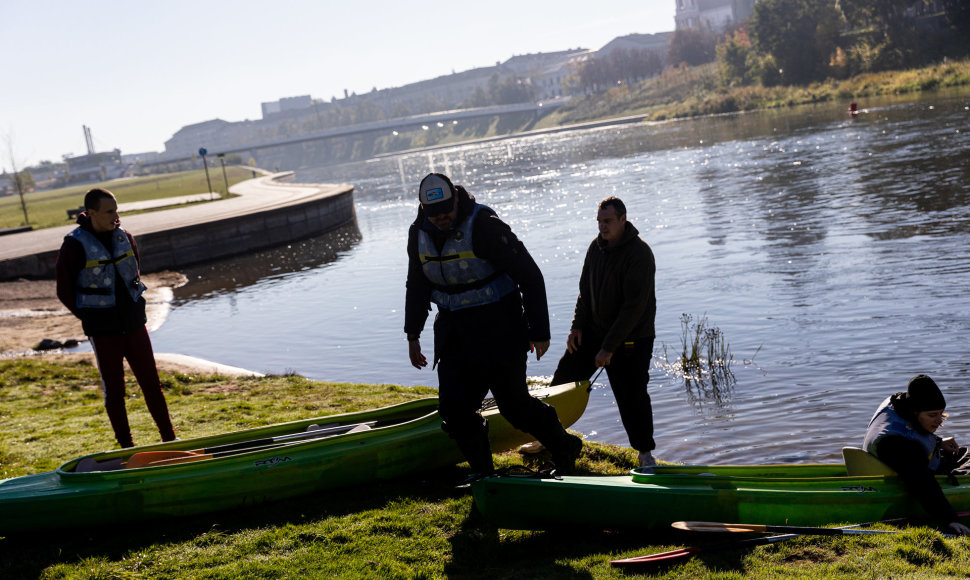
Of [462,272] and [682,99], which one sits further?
[682,99]

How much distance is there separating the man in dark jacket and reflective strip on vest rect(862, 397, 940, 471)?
6.66 feet

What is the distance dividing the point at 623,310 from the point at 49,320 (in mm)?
15736

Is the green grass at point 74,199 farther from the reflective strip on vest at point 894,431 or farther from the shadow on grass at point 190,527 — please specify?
the reflective strip on vest at point 894,431

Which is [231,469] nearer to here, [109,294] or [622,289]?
[109,294]

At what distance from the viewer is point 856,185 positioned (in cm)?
2569

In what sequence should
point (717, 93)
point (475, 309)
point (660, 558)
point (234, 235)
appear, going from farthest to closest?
point (717, 93)
point (234, 235)
point (475, 309)
point (660, 558)

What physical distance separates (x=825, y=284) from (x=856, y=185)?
1247 cm

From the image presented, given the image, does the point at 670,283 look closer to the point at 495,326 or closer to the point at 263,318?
the point at 263,318

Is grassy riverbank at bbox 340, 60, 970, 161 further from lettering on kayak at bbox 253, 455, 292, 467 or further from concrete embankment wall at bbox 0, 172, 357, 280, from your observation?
lettering on kayak at bbox 253, 455, 292, 467

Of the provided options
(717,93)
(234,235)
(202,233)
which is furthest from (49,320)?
(717,93)

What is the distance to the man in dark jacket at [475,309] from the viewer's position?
17.0 ft

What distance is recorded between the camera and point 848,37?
74.6 metres

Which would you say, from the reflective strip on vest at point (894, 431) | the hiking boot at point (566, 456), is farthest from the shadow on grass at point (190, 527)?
the reflective strip on vest at point (894, 431)

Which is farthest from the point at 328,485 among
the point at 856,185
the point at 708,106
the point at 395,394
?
the point at 708,106
